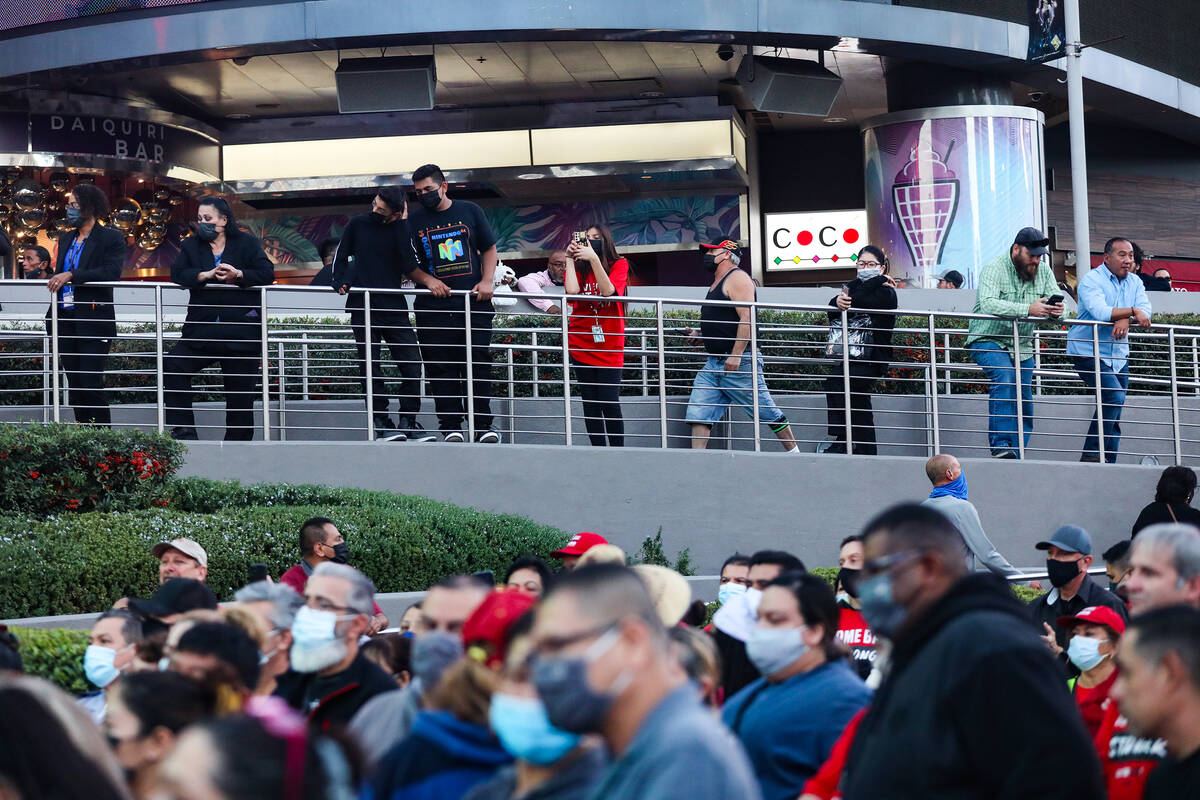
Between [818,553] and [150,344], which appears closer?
[818,553]

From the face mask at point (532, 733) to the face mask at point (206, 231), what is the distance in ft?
33.0

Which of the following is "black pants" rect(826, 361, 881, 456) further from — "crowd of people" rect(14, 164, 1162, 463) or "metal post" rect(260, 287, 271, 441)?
"metal post" rect(260, 287, 271, 441)

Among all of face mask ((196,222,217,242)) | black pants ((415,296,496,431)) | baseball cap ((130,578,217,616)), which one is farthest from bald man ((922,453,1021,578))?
face mask ((196,222,217,242))

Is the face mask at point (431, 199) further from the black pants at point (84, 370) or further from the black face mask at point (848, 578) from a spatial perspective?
the black face mask at point (848, 578)

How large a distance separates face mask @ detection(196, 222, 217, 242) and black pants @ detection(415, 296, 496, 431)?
1754 mm

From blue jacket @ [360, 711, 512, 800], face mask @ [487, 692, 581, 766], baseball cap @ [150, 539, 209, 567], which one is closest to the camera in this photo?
face mask @ [487, 692, 581, 766]

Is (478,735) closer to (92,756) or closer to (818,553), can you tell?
(92,756)

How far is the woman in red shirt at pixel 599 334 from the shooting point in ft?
43.4

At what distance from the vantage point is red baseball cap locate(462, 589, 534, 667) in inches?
161

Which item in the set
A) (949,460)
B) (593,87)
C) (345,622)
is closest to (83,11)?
(593,87)

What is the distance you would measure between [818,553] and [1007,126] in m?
10.0

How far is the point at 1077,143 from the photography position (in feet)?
54.3

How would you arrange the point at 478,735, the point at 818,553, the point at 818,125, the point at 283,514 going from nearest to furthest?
the point at 478,735 < the point at 283,514 < the point at 818,553 < the point at 818,125

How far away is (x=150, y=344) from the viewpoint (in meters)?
14.7
